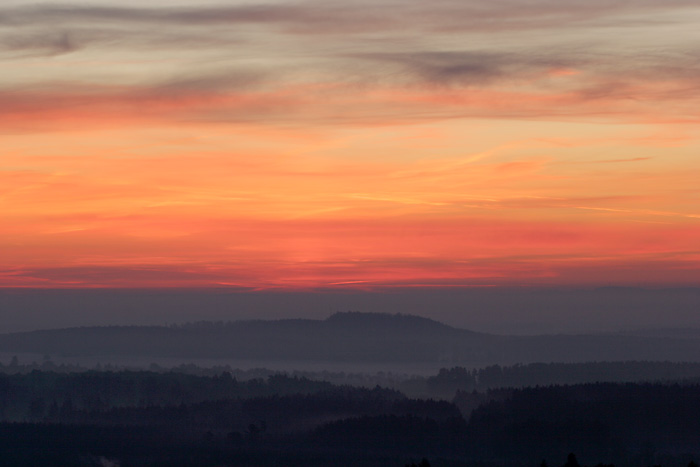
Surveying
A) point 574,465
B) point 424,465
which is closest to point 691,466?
point 574,465

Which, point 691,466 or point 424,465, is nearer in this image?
point 691,466

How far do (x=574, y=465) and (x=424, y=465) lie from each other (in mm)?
16823

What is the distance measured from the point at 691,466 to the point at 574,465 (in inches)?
472

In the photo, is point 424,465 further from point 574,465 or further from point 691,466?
point 691,466

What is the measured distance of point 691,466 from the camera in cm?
11000

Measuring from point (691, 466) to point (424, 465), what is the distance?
28.5 meters

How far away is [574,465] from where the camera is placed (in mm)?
111312

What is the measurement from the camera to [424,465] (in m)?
118
